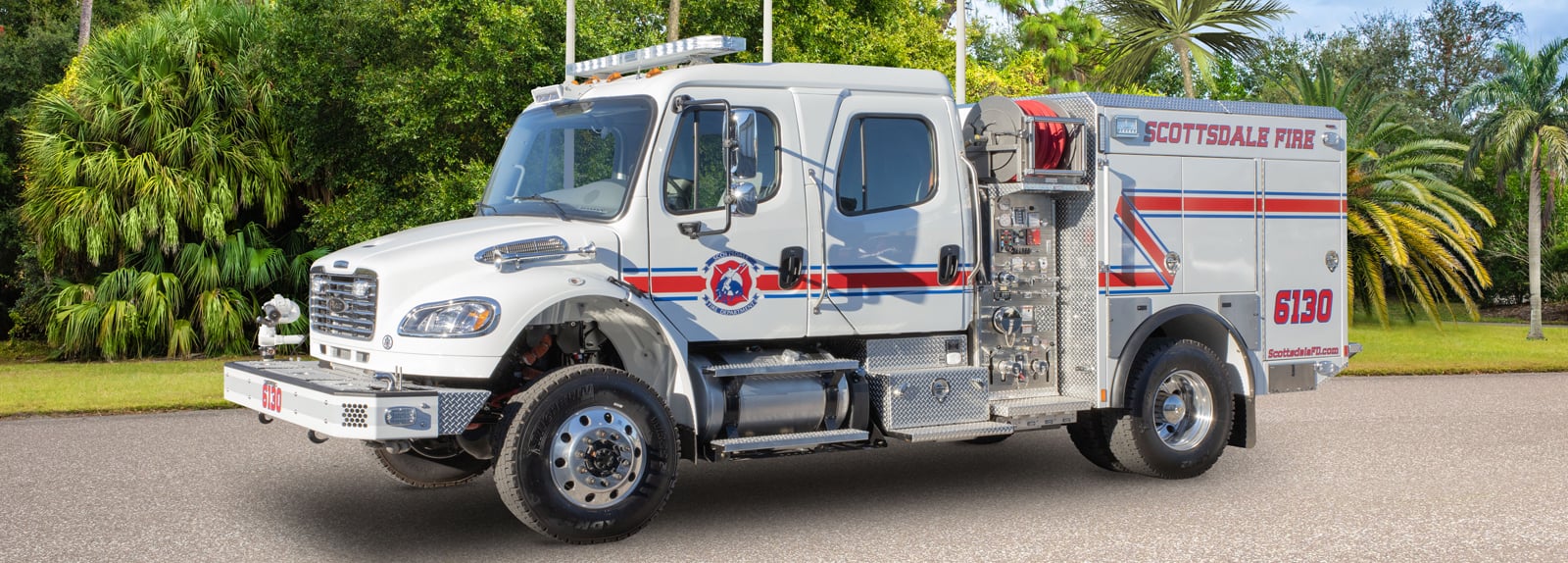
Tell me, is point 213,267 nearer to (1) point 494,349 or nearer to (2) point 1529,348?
(1) point 494,349

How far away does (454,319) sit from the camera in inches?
278

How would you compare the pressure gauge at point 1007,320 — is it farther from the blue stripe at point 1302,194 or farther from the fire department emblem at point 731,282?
the blue stripe at point 1302,194

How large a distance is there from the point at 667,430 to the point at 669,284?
2.62 ft

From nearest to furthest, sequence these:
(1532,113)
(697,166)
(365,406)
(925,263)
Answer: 1. (365,406)
2. (697,166)
3. (925,263)
4. (1532,113)

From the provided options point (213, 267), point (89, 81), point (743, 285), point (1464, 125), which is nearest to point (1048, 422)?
point (743, 285)

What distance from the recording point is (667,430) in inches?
292

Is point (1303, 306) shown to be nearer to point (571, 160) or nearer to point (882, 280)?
point (882, 280)

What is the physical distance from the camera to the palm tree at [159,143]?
66.9ft

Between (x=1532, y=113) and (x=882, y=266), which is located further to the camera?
(x=1532, y=113)

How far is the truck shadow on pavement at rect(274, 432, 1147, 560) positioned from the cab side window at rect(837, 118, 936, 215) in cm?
184

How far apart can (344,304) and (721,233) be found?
6.74 ft

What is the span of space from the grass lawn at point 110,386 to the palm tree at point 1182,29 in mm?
18349

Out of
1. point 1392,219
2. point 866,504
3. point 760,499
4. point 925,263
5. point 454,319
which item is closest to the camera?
point 454,319

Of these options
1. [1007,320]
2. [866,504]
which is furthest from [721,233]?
[1007,320]
